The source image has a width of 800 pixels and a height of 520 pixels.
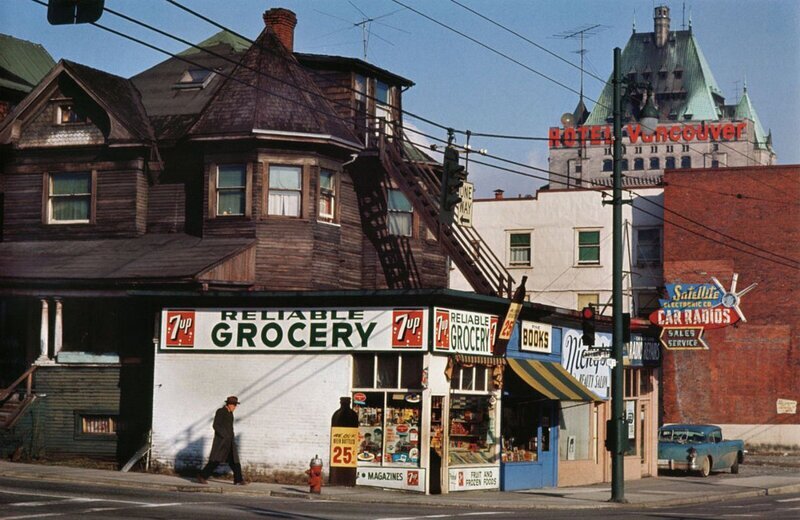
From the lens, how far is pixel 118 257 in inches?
1415

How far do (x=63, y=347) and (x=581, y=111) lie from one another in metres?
171

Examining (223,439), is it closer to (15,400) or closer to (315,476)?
(315,476)

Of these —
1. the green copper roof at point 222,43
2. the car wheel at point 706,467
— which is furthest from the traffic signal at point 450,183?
the car wheel at point 706,467

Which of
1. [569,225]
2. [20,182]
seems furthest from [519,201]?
[20,182]

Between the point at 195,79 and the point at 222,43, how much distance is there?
2.58 m

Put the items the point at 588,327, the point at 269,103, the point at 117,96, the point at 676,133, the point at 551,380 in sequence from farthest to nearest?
the point at 676,133 < the point at 117,96 < the point at 269,103 < the point at 551,380 < the point at 588,327

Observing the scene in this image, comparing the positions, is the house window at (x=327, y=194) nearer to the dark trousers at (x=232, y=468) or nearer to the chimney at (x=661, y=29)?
the dark trousers at (x=232, y=468)

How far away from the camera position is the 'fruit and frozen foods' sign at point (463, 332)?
1160 inches

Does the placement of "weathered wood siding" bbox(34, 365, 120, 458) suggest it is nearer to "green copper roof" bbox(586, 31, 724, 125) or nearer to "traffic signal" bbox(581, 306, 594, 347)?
"traffic signal" bbox(581, 306, 594, 347)

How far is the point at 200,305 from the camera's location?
31328mm

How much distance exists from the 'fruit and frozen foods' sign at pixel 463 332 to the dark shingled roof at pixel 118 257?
7334mm

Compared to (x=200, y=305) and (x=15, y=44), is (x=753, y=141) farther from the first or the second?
(x=200, y=305)

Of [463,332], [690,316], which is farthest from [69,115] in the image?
[690,316]

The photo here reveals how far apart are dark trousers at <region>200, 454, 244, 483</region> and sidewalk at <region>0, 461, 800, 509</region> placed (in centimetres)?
27
